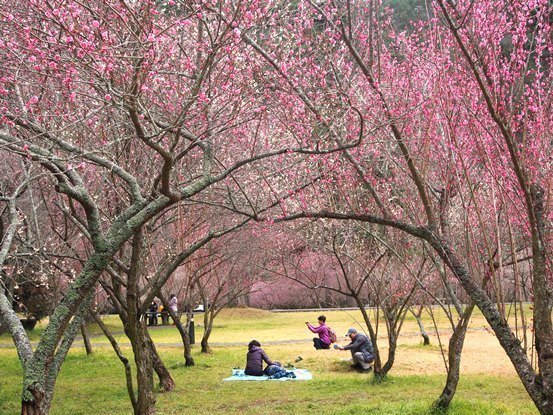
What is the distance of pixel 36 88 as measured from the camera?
7316 millimetres

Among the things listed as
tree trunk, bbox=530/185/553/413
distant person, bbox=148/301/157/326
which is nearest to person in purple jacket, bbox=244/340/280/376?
tree trunk, bbox=530/185/553/413

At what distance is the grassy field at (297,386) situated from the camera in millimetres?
9055

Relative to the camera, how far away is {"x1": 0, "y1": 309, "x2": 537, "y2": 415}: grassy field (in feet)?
29.7

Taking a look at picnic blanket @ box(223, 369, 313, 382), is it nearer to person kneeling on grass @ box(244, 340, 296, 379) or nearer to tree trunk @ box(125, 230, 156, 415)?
person kneeling on grass @ box(244, 340, 296, 379)

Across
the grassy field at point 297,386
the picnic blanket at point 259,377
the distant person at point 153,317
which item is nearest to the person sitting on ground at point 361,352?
the grassy field at point 297,386

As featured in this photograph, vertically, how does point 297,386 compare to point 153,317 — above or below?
below

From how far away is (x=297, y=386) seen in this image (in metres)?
11.0

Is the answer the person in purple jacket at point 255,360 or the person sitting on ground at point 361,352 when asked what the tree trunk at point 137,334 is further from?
the person sitting on ground at point 361,352

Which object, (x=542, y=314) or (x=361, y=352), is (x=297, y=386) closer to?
(x=361, y=352)

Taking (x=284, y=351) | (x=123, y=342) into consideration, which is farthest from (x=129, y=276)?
(x=123, y=342)

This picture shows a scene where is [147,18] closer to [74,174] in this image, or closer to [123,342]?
[74,174]

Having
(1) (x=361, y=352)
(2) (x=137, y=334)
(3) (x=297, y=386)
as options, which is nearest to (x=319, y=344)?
(1) (x=361, y=352)

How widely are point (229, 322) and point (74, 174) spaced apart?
22.0 m

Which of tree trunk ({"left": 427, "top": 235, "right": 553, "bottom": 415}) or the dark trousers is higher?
tree trunk ({"left": 427, "top": 235, "right": 553, "bottom": 415})
